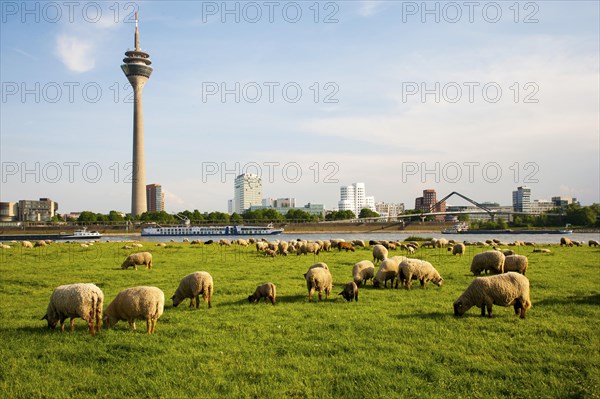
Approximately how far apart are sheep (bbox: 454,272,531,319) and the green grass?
365mm

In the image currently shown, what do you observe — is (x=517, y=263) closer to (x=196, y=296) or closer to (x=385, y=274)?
(x=385, y=274)

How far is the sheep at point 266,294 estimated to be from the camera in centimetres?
1568

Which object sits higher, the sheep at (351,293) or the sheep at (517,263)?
the sheep at (517,263)

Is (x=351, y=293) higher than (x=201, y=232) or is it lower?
higher

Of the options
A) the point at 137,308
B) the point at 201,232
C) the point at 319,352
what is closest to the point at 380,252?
the point at 319,352

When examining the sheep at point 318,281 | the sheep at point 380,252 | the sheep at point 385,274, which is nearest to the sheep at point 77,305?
the sheep at point 318,281

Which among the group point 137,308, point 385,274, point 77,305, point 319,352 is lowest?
point 319,352

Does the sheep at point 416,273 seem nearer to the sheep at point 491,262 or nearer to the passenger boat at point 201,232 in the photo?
the sheep at point 491,262

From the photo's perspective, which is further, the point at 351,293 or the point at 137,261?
the point at 137,261

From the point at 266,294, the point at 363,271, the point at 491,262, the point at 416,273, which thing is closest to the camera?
the point at 266,294

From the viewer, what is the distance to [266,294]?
622 inches

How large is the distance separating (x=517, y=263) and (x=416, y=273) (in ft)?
18.8

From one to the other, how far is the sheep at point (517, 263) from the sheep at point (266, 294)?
39.1 feet

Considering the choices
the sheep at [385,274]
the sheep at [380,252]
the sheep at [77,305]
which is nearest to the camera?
the sheep at [77,305]
